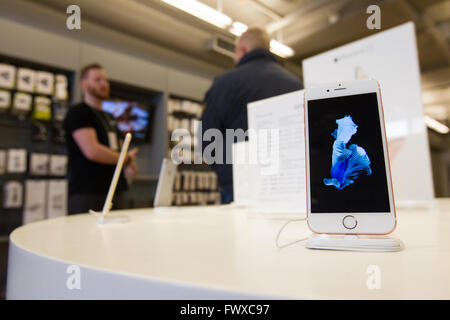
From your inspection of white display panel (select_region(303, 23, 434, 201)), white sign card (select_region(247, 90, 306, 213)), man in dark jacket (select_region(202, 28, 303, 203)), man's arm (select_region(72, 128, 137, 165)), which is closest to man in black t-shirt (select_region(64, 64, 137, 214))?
man's arm (select_region(72, 128, 137, 165))

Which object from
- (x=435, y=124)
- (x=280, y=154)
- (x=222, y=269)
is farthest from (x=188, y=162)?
(x=435, y=124)

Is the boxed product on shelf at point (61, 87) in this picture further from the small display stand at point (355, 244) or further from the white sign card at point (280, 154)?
the small display stand at point (355, 244)

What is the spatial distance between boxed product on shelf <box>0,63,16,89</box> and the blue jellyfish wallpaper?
10.5 ft

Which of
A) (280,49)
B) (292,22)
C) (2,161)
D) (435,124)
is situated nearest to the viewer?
(2,161)

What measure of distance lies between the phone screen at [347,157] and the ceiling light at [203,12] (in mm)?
2311

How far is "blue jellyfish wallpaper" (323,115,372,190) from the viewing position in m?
0.50

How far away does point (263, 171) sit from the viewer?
0.89 m

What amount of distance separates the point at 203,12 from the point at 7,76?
189cm

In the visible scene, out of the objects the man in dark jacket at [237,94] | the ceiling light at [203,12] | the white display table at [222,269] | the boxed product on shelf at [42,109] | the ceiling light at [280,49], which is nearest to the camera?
the white display table at [222,269]

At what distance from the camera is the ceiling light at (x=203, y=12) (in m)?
2.55

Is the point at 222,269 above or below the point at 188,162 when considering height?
below

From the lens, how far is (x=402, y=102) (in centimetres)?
115

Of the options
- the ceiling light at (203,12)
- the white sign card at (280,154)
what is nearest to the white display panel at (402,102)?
the white sign card at (280,154)

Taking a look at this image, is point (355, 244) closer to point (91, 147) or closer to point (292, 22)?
point (91, 147)
